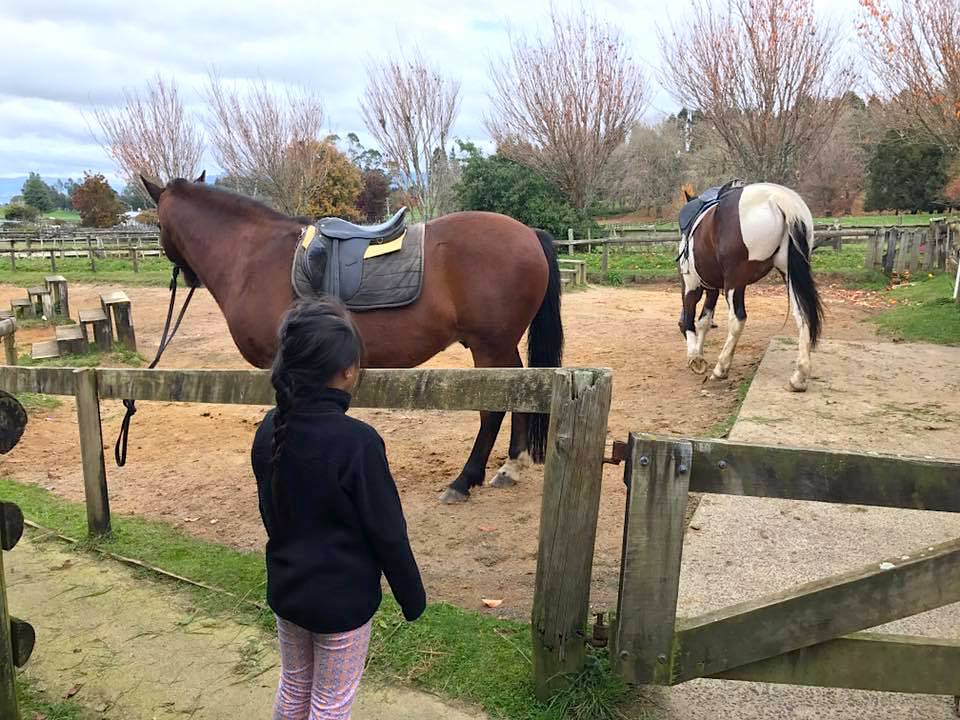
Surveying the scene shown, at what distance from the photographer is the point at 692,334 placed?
24.2 feet

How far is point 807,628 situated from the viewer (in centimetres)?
174

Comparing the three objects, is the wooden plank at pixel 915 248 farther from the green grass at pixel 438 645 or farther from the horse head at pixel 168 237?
the green grass at pixel 438 645

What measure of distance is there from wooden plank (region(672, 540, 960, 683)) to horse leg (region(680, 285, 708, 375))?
551 centimetres

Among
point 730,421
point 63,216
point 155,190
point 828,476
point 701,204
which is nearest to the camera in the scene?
point 828,476

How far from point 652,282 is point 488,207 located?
8539mm

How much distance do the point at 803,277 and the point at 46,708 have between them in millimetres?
6151

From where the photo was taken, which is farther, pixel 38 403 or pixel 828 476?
pixel 38 403

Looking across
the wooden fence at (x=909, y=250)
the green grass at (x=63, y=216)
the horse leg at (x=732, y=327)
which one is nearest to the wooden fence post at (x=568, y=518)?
the horse leg at (x=732, y=327)

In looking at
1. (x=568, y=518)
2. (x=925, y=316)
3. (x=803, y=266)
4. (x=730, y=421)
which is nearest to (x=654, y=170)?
Result: (x=925, y=316)

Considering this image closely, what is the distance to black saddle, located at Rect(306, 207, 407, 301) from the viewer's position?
4141mm

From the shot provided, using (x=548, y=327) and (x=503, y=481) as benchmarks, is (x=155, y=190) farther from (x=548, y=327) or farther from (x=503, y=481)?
(x=503, y=481)

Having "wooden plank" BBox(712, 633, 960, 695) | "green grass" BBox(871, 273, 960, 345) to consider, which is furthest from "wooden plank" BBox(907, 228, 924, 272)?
"wooden plank" BBox(712, 633, 960, 695)

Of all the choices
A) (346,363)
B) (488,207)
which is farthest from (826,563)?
(488,207)

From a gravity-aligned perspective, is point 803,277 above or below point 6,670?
→ above
